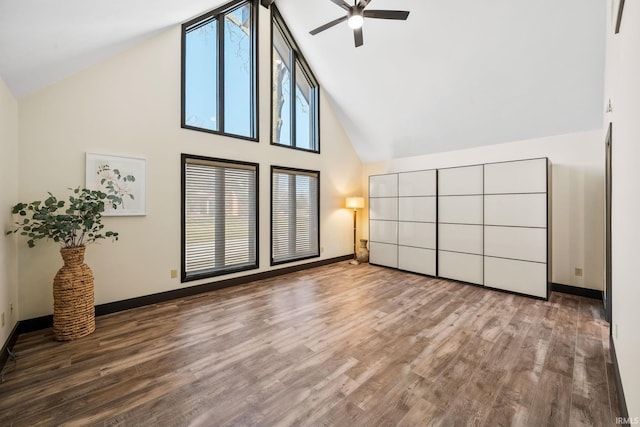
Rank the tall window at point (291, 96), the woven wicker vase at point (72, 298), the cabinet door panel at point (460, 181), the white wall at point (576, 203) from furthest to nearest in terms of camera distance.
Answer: the tall window at point (291, 96), the cabinet door panel at point (460, 181), the white wall at point (576, 203), the woven wicker vase at point (72, 298)

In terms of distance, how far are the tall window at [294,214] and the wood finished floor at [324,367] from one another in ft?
5.24

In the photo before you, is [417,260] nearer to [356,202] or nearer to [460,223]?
[460,223]

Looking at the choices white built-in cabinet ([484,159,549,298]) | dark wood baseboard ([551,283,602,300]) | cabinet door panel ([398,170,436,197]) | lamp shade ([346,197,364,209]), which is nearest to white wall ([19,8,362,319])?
lamp shade ([346,197,364,209])

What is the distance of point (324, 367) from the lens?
2.12 metres

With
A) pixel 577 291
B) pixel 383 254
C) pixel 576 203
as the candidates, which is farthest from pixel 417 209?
pixel 577 291

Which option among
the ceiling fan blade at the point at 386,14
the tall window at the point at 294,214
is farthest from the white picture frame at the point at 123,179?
the ceiling fan blade at the point at 386,14

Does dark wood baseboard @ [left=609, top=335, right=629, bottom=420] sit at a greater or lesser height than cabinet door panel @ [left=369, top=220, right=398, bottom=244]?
lesser

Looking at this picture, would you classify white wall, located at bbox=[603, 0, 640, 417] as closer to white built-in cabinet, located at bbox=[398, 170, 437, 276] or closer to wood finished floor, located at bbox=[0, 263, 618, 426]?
wood finished floor, located at bbox=[0, 263, 618, 426]

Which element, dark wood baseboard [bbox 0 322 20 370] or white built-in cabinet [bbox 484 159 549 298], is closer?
dark wood baseboard [bbox 0 322 20 370]

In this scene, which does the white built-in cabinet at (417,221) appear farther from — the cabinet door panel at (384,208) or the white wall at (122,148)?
the white wall at (122,148)

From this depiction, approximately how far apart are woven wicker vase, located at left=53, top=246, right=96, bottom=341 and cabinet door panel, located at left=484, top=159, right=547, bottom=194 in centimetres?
520

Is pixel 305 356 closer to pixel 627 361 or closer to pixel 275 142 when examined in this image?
pixel 627 361

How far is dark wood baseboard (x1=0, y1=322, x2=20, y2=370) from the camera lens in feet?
7.01

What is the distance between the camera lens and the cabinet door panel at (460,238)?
4254 millimetres
